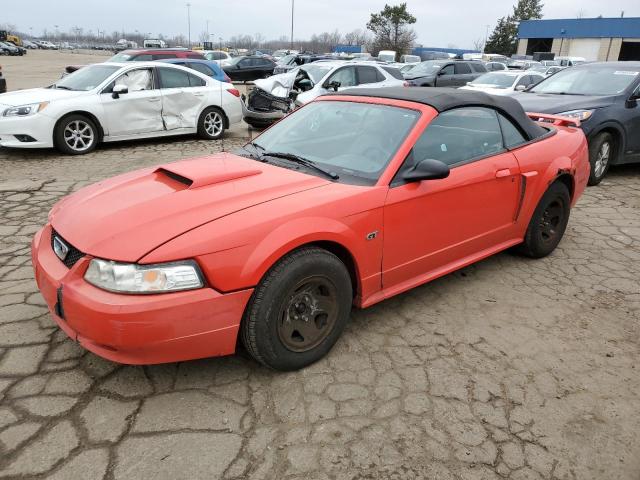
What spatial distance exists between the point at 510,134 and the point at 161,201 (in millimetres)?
2706

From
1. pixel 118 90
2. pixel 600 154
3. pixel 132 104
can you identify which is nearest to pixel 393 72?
pixel 600 154

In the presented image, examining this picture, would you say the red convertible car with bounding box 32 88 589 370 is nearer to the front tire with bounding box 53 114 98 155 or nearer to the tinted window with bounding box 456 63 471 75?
the front tire with bounding box 53 114 98 155

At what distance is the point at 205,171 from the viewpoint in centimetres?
306

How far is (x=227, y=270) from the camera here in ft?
7.77

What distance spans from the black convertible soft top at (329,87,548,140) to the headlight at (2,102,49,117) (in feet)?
18.8

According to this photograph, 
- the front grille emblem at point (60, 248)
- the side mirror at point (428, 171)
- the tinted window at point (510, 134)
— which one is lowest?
the front grille emblem at point (60, 248)

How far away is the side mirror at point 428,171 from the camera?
9.55 ft

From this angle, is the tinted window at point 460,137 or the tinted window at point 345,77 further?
the tinted window at point 345,77

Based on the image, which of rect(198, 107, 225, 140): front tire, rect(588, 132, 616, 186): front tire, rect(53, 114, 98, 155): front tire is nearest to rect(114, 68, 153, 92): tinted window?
rect(53, 114, 98, 155): front tire

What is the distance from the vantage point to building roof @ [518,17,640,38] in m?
46.9

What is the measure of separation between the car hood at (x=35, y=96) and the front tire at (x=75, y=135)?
34 cm

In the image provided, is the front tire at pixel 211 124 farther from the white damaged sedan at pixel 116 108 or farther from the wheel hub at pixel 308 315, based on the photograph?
the wheel hub at pixel 308 315

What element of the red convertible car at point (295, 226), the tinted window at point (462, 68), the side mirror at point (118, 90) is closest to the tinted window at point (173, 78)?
the side mirror at point (118, 90)

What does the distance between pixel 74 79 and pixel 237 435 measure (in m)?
8.19
